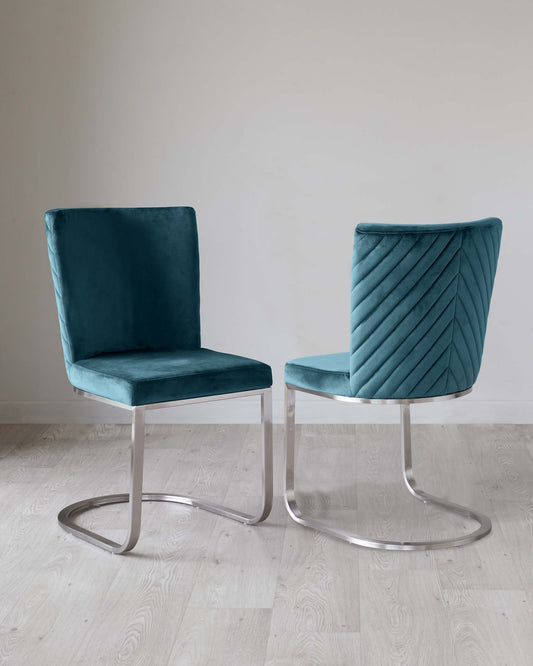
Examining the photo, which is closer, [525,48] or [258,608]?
[258,608]

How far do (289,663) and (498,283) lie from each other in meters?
2.27

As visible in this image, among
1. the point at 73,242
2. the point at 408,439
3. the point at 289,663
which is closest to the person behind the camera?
the point at 289,663

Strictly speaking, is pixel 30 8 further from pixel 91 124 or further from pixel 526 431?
pixel 526 431

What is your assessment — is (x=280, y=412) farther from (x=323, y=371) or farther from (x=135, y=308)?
(x=323, y=371)

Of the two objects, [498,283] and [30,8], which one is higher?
[30,8]

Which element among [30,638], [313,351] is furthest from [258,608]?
[313,351]

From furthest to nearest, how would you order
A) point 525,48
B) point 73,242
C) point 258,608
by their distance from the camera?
point 525,48 < point 73,242 < point 258,608

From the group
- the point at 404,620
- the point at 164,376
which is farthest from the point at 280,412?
the point at 404,620

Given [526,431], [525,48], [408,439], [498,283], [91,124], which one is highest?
[525,48]

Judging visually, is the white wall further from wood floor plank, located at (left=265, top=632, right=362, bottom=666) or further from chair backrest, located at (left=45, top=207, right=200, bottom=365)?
wood floor plank, located at (left=265, top=632, right=362, bottom=666)

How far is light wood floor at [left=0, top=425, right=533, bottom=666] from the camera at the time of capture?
6.56 ft

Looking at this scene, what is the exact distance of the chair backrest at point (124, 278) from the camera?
2754 millimetres

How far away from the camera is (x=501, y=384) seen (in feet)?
12.8

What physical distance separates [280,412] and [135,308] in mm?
1208
